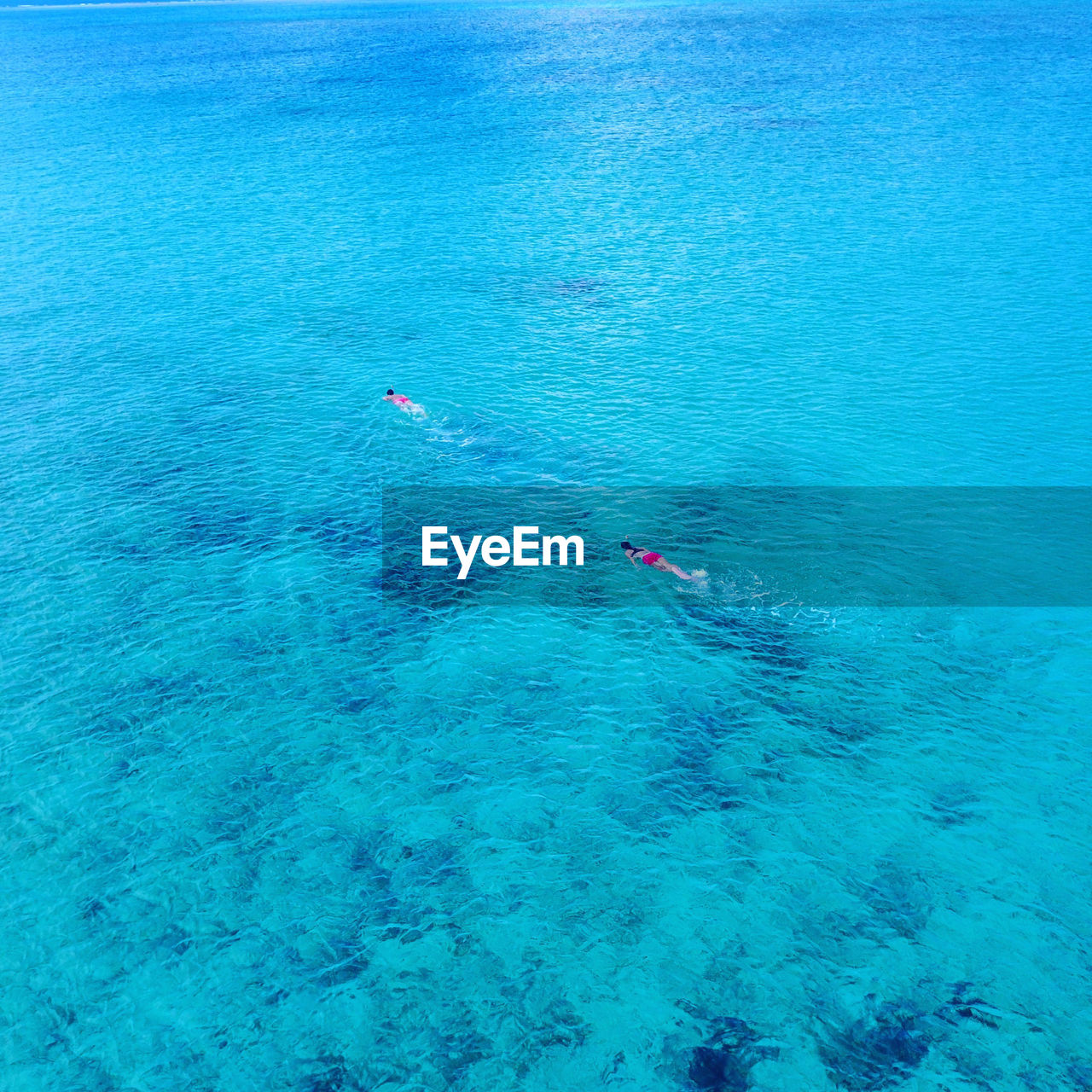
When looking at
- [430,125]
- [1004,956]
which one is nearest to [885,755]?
A: [1004,956]
